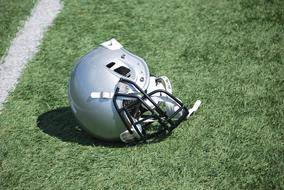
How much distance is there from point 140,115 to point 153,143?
11.3 inches

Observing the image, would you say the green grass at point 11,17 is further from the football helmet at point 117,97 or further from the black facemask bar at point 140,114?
the black facemask bar at point 140,114

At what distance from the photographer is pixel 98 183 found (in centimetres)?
350

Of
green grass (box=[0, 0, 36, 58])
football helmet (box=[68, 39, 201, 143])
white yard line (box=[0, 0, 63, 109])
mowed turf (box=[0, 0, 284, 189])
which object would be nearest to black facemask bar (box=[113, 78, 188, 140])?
football helmet (box=[68, 39, 201, 143])

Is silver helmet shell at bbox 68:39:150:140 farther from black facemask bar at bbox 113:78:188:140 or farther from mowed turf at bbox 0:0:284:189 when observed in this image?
mowed turf at bbox 0:0:284:189

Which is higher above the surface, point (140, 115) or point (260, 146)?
point (140, 115)

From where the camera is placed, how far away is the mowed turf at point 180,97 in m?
3.55

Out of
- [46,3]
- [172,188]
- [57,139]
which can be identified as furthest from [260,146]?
[46,3]

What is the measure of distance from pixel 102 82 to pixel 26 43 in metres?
2.22

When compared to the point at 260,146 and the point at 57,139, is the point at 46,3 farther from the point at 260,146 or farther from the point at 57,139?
the point at 260,146

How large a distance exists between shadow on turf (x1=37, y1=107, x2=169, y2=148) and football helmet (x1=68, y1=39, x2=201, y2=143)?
18cm

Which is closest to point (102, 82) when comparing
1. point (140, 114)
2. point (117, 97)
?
point (117, 97)

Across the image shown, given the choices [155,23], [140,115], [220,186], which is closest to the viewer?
[220,186]

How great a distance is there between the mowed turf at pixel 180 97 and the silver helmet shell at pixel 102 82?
1.00 feet

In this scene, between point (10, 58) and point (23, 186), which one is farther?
point (10, 58)
